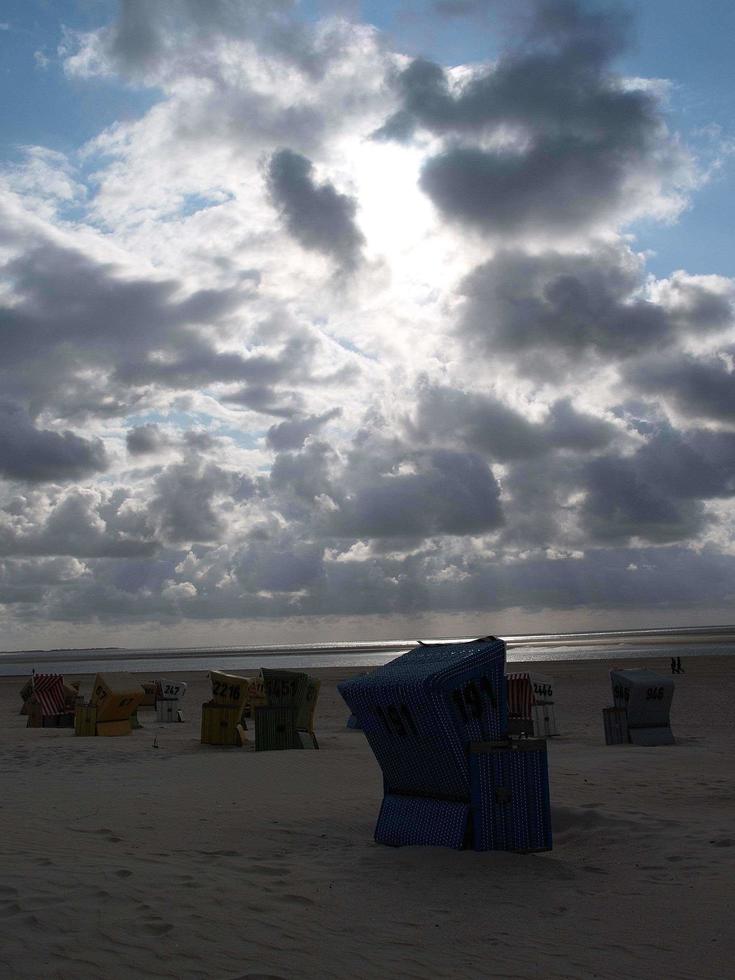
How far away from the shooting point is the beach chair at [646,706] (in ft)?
54.1

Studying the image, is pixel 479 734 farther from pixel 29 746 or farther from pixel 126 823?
pixel 29 746

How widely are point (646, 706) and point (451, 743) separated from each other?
1007 centimetres

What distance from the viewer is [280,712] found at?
55.3 ft

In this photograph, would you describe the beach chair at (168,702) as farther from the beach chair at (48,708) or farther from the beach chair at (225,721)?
the beach chair at (225,721)

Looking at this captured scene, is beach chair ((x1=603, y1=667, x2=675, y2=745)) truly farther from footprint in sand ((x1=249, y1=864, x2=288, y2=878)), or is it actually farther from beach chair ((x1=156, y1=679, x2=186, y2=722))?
beach chair ((x1=156, y1=679, x2=186, y2=722))

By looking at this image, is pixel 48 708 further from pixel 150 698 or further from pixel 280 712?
pixel 280 712

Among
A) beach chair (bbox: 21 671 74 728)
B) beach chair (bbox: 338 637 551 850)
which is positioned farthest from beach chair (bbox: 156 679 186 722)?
beach chair (bbox: 338 637 551 850)

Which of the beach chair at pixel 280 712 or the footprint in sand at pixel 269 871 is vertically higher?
the beach chair at pixel 280 712

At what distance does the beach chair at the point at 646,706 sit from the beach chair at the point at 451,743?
918 centimetres

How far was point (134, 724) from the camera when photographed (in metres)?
22.3

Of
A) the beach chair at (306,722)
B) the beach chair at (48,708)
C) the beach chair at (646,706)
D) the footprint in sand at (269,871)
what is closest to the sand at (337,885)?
the footprint in sand at (269,871)

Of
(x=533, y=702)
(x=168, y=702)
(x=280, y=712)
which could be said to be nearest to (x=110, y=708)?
(x=168, y=702)

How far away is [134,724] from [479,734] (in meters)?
16.4

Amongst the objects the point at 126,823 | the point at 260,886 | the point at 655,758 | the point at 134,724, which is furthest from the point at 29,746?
the point at 260,886
